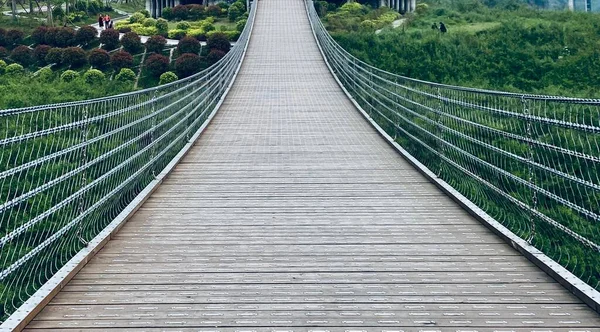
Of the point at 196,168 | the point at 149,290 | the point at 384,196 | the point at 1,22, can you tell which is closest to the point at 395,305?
the point at 149,290

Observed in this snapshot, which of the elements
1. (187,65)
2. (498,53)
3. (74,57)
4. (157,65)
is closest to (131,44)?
(74,57)

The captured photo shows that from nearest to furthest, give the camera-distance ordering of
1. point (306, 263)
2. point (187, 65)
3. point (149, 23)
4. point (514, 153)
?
point (306, 263) < point (514, 153) < point (187, 65) < point (149, 23)

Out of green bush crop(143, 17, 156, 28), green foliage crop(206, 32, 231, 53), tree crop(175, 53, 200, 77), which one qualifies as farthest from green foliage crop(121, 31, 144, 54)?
green bush crop(143, 17, 156, 28)

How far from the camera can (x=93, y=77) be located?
29688mm

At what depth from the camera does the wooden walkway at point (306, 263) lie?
14.8ft

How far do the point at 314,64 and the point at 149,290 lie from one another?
64.8ft

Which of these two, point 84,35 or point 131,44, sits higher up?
point 84,35

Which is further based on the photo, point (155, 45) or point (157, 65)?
point (155, 45)

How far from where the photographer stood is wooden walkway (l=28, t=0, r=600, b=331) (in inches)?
177

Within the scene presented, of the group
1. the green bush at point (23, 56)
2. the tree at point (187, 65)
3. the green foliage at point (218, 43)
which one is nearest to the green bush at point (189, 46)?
the green foliage at point (218, 43)

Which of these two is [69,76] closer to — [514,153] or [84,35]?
[84,35]

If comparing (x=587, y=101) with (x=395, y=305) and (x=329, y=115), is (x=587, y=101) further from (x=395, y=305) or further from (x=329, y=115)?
(x=329, y=115)

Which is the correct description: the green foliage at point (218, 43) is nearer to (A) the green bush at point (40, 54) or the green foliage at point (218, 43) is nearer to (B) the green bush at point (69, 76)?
(B) the green bush at point (69, 76)

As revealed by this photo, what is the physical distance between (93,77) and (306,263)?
26187 millimetres
